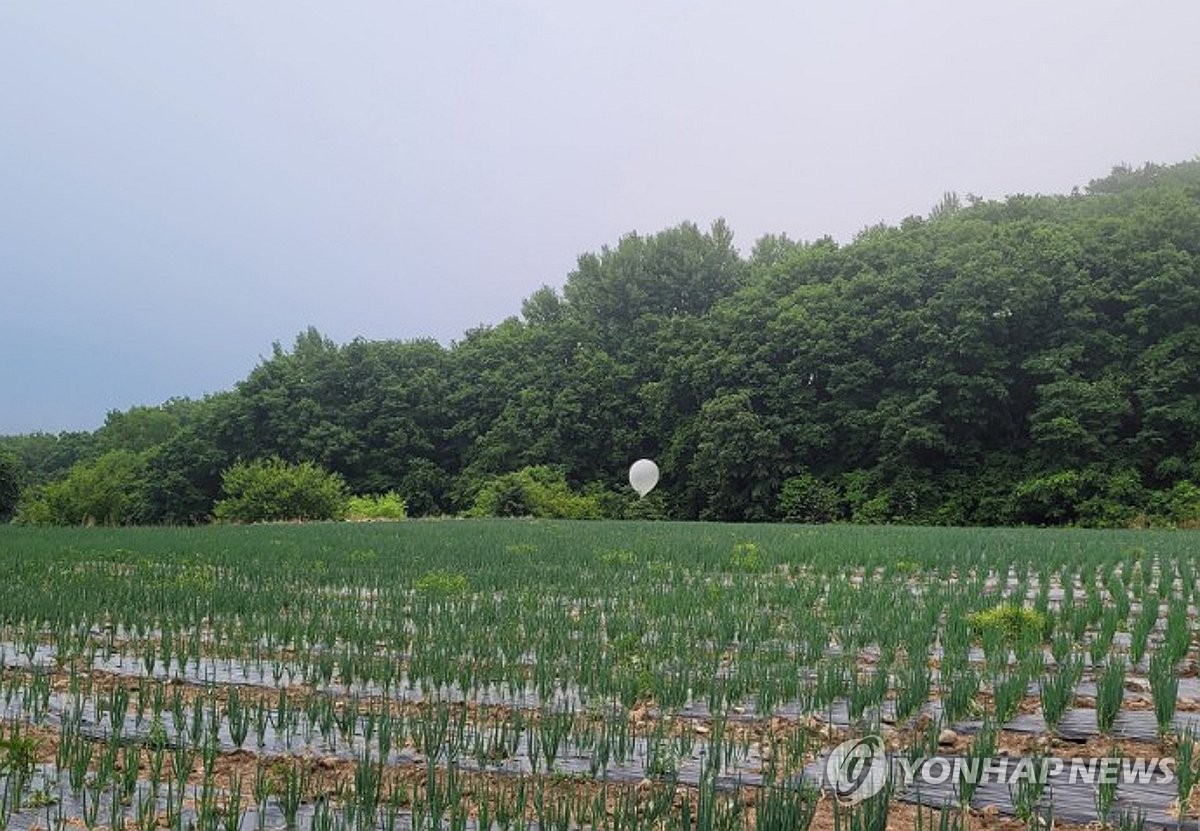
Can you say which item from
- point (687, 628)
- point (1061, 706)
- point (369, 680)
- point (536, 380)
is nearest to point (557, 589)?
point (687, 628)

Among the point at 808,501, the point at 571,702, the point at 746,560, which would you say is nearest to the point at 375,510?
the point at 808,501

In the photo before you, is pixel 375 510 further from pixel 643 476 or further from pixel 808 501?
pixel 808 501

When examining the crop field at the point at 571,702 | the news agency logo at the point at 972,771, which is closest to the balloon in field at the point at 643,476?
the crop field at the point at 571,702

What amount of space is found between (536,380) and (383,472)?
7918 mm

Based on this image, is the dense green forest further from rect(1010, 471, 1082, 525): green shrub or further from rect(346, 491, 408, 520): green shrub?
rect(346, 491, 408, 520): green shrub

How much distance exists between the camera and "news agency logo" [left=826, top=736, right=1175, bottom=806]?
9.96 feet

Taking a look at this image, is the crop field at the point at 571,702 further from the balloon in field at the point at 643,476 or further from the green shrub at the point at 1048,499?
the balloon in field at the point at 643,476

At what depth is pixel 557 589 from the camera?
28.6 ft

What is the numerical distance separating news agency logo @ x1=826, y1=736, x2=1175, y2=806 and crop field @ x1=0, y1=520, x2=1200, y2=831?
0.03 metres

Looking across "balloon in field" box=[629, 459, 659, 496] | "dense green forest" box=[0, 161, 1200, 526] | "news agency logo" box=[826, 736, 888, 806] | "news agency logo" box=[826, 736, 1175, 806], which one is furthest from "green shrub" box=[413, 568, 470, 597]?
"balloon in field" box=[629, 459, 659, 496]

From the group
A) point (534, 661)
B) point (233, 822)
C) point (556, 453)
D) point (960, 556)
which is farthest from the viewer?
point (556, 453)

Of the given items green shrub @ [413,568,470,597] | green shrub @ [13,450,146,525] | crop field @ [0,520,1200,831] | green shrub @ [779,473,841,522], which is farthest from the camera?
green shrub @ [13,450,146,525]

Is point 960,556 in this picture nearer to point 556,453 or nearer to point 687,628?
point 687,628

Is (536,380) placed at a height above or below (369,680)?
above
